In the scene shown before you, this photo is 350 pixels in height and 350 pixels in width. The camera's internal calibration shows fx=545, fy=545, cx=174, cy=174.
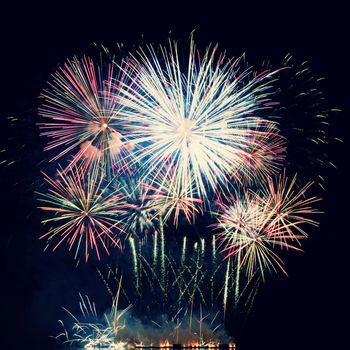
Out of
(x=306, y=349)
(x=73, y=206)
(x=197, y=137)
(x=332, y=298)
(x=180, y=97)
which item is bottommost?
(x=306, y=349)

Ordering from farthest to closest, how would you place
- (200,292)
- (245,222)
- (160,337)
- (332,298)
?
(332,298) < (160,337) < (200,292) < (245,222)

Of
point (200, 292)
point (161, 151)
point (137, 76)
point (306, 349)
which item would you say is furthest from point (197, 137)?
point (306, 349)

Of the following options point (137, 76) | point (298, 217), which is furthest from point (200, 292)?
point (137, 76)

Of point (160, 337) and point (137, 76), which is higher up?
point (137, 76)

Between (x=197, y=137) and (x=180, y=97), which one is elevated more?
(x=180, y=97)

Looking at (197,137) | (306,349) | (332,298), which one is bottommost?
(306,349)

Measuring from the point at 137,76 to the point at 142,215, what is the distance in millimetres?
6053

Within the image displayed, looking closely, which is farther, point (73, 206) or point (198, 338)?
point (198, 338)

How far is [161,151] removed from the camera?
15.7 metres

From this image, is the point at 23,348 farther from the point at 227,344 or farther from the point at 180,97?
the point at 180,97

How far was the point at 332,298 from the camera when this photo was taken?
1372 inches

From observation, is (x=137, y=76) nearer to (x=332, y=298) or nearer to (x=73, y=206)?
(x=73, y=206)

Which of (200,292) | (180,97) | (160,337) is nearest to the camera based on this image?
(180,97)

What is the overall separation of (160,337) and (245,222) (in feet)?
50.4
